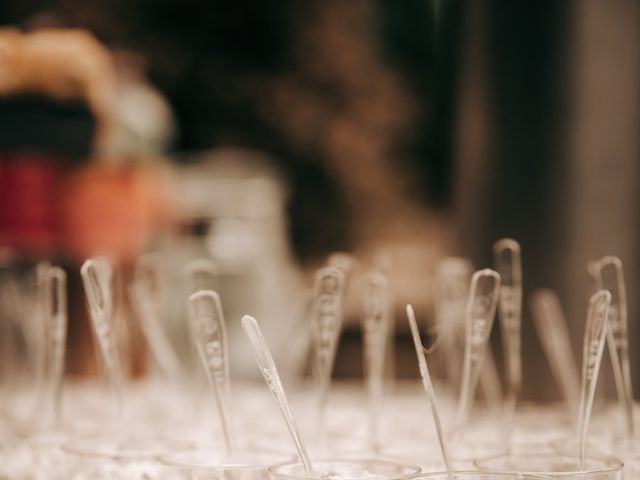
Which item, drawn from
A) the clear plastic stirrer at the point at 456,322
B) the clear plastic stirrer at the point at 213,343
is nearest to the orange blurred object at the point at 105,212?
the clear plastic stirrer at the point at 456,322

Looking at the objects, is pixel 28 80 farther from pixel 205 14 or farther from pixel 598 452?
pixel 205 14

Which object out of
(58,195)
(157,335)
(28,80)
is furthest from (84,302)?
(157,335)

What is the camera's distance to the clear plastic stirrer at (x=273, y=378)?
0.64 meters

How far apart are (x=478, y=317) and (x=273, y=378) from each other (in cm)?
22

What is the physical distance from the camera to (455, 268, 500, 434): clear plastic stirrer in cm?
76

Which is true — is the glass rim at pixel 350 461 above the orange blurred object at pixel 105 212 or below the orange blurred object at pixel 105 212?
below

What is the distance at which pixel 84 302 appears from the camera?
1835mm

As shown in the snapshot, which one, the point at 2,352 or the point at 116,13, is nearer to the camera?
the point at 2,352

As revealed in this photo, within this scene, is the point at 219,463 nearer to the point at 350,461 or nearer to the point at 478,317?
the point at 350,461

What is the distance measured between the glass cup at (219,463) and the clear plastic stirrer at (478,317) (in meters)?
0.18

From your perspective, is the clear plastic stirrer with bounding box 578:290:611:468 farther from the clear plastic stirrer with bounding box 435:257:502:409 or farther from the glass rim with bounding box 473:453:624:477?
the clear plastic stirrer with bounding box 435:257:502:409

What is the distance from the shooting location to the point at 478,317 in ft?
2.58

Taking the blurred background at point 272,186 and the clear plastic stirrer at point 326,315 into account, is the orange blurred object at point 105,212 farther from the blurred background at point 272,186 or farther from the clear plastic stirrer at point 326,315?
the clear plastic stirrer at point 326,315

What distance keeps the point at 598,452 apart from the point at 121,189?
1.31 metres
